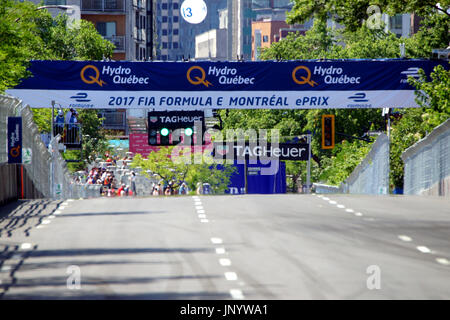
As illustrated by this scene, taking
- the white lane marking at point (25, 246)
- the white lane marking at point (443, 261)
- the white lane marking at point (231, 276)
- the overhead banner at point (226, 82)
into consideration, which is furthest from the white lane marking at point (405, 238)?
the overhead banner at point (226, 82)

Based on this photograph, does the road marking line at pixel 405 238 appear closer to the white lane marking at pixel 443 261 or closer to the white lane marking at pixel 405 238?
the white lane marking at pixel 405 238

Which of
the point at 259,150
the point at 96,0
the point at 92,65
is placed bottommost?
the point at 259,150

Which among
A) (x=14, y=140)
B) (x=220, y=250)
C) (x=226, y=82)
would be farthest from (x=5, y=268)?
(x=226, y=82)

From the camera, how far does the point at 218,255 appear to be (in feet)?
38.9

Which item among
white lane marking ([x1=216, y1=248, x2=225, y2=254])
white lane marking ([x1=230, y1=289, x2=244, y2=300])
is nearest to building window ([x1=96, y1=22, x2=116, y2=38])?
white lane marking ([x1=216, y1=248, x2=225, y2=254])

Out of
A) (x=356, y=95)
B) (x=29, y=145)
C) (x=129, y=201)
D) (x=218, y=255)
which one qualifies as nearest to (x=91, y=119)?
(x=356, y=95)

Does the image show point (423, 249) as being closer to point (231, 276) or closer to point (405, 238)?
point (405, 238)

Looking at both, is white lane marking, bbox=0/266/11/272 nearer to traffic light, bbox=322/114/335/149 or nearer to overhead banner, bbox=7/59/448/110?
overhead banner, bbox=7/59/448/110

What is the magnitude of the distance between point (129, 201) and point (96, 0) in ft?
287

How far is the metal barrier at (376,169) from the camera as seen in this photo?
104 ft

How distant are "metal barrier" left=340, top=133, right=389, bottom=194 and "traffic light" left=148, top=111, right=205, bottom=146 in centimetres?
707

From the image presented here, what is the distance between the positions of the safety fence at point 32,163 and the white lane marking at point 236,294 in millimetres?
11107

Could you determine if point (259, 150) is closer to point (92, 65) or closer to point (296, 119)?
point (92, 65)

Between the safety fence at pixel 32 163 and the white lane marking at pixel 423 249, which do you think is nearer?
the white lane marking at pixel 423 249
